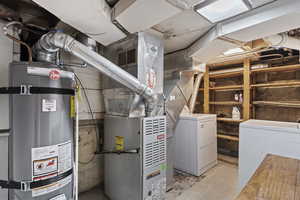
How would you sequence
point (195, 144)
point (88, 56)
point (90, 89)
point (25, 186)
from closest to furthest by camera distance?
point (25, 186)
point (88, 56)
point (90, 89)
point (195, 144)

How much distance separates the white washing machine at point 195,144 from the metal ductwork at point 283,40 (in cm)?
151

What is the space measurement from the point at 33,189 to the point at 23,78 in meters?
0.80

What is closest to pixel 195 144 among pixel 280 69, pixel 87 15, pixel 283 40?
pixel 283 40

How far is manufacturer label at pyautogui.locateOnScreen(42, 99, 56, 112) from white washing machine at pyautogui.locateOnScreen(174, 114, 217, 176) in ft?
7.36

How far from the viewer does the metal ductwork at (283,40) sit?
1885 mm

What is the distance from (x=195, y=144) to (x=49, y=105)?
2.36m

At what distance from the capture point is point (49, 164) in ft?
3.74

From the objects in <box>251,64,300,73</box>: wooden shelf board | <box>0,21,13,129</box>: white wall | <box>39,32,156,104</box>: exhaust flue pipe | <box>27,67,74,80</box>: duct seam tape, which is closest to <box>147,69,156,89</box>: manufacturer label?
<box>39,32,156,104</box>: exhaust flue pipe

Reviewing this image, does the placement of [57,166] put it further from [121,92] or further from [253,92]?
[253,92]

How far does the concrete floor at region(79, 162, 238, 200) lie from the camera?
7.15ft

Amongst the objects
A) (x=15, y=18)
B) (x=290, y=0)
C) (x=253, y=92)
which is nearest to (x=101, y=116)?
(x=15, y=18)

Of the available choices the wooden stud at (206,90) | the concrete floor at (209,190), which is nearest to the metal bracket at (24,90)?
the concrete floor at (209,190)

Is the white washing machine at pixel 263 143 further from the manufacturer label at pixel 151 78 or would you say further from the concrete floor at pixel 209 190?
the manufacturer label at pixel 151 78

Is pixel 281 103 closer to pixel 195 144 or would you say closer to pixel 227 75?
pixel 227 75
